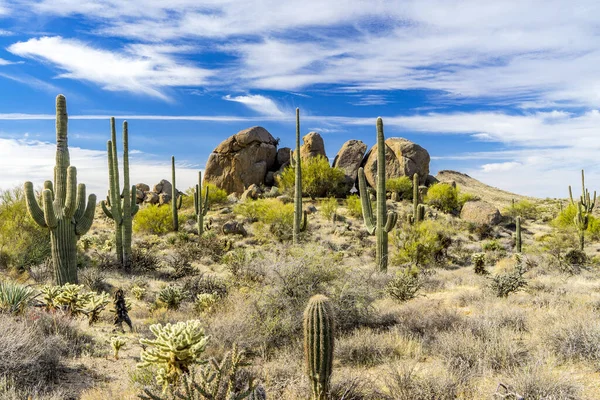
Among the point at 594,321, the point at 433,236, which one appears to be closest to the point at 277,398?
the point at 594,321

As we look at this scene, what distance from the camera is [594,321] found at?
6.73 metres

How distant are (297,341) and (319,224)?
71.9 feet

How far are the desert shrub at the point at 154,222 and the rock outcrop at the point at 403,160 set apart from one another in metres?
18.3

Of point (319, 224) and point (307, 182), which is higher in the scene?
point (307, 182)

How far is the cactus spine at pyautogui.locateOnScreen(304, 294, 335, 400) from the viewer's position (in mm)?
5113

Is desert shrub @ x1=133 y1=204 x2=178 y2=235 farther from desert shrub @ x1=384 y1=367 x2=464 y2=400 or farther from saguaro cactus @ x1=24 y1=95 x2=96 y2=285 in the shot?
desert shrub @ x1=384 y1=367 x2=464 y2=400

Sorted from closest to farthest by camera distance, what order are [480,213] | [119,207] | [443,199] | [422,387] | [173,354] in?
[173,354] → [422,387] → [119,207] → [480,213] → [443,199]

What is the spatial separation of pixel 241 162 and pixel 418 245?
27.5 metres

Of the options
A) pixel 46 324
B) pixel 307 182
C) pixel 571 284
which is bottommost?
pixel 571 284

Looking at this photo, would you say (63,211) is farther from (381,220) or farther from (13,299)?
(381,220)

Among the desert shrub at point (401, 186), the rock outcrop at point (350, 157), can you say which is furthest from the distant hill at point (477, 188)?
the rock outcrop at point (350, 157)

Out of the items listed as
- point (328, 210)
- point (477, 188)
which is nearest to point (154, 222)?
point (328, 210)

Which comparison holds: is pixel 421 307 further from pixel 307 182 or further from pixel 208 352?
pixel 307 182

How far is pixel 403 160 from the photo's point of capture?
40500 millimetres
